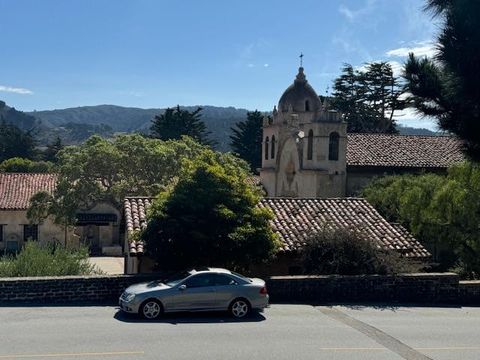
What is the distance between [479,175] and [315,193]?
16.2 meters

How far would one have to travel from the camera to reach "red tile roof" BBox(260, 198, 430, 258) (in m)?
20.7

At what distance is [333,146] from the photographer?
38250mm

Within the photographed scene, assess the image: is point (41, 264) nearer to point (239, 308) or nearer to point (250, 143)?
point (239, 308)

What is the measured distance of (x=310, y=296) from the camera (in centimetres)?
1772

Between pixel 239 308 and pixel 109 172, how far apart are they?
21.9 m

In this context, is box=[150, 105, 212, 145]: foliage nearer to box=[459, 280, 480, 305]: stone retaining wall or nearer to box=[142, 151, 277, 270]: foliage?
box=[142, 151, 277, 270]: foliage

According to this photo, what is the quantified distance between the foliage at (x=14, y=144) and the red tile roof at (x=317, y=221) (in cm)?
6952

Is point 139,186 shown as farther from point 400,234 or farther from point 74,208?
point 400,234

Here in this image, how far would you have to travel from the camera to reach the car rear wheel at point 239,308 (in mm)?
14836

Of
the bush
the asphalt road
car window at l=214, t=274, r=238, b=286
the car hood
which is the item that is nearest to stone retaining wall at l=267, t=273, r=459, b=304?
the bush

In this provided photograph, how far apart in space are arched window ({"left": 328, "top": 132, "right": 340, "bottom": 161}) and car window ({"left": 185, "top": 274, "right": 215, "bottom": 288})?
24.2 meters

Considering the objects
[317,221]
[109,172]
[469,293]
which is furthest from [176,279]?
[109,172]

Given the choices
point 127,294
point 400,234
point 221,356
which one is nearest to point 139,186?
point 400,234

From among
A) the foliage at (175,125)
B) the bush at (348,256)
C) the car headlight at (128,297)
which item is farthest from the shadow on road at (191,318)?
the foliage at (175,125)
